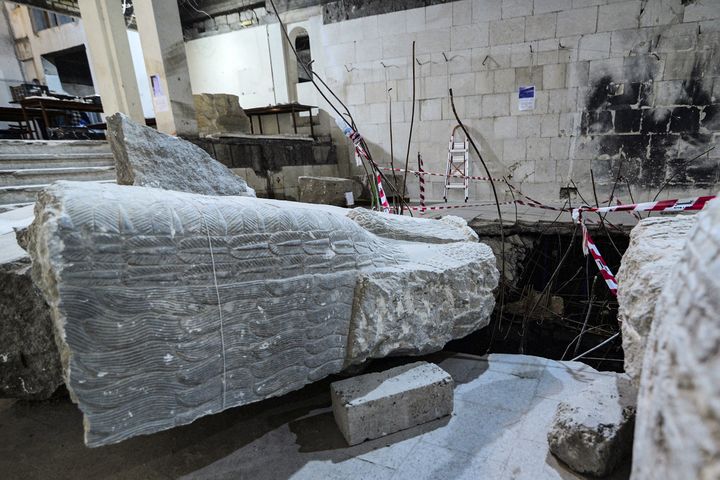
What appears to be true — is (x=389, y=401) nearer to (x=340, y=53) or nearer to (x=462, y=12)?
(x=462, y=12)

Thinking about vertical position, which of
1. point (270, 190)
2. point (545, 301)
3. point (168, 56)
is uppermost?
point (168, 56)

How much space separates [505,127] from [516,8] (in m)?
1.56

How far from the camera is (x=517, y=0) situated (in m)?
4.86

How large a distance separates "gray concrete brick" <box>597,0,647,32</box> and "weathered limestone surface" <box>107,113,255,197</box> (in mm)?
5090

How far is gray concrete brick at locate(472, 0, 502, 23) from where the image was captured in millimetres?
4972

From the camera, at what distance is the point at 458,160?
18.5 feet

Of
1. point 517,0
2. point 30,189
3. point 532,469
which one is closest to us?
point 532,469

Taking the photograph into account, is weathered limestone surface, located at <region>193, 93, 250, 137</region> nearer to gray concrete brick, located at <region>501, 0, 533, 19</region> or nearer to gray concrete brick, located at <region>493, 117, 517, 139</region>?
gray concrete brick, located at <region>493, 117, 517, 139</region>

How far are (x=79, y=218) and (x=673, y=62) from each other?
6.25 meters

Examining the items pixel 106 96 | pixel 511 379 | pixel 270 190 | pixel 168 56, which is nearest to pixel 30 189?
pixel 106 96

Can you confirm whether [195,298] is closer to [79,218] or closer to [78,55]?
[79,218]

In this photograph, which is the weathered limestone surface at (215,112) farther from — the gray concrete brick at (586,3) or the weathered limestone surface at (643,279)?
the weathered limestone surface at (643,279)

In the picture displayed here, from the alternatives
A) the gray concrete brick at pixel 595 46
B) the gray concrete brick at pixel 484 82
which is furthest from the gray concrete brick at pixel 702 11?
the gray concrete brick at pixel 484 82

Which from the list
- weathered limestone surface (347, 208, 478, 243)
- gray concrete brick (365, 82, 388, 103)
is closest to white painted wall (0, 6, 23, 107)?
gray concrete brick (365, 82, 388, 103)
